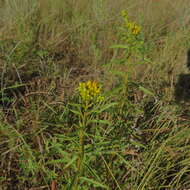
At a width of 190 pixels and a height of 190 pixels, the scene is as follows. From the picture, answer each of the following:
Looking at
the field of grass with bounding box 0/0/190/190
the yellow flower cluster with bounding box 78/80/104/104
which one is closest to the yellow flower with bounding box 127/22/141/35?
the field of grass with bounding box 0/0/190/190

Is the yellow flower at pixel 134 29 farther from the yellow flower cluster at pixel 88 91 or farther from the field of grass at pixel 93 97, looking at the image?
the yellow flower cluster at pixel 88 91

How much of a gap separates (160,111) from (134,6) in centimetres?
156

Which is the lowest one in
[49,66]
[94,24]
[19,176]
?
[19,176]

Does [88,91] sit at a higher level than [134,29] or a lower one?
lower

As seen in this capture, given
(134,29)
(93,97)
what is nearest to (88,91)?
(93,97)

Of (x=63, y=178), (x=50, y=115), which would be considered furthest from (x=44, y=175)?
(x=50, y=115)

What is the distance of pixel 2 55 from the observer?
71.9 inches

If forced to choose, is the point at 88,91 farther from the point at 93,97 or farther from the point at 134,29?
the point at 134,29

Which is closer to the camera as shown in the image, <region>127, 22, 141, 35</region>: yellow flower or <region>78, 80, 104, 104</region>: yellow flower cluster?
<region>78, 80, 104, 104</region>: yellow flower cluster

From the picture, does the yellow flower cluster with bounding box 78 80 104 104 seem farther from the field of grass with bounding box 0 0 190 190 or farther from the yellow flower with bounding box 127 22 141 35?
the yellow flower with bounding box 127 22 141 35

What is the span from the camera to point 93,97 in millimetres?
838

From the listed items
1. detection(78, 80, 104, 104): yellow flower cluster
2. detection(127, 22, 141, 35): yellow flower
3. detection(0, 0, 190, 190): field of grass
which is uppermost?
detection(127, 22, 141, 35): yellow flower

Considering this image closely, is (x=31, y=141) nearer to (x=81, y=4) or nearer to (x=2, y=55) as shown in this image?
(x=2, y=55)

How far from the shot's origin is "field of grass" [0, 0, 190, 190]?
1080mm
